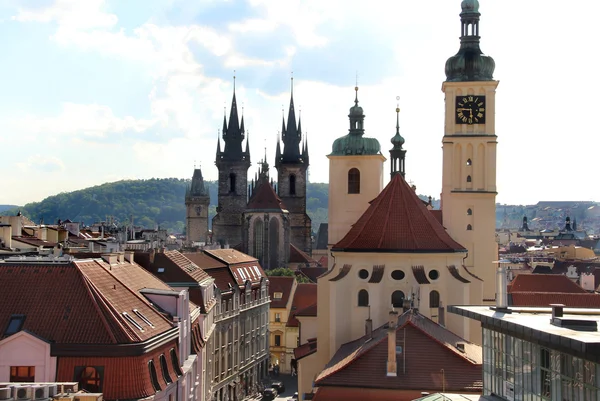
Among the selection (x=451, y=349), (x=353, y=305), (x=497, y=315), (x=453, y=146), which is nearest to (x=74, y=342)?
(x=497, y=315)

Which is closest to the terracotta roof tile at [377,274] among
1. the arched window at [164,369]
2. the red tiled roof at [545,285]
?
the arched window at [164,369]

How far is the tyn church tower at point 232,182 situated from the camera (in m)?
143

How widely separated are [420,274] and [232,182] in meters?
96.8

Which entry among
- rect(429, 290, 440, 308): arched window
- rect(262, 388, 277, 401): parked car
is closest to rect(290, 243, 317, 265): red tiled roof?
rect(262, 388, 277, 401): parked car

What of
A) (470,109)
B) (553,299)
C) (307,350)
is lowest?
(307,350)

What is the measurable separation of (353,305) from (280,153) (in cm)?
9557

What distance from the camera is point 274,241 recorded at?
13112 cm

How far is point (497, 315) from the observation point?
25.0m

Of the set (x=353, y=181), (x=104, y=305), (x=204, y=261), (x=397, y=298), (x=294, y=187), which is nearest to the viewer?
(x=104, y=305)

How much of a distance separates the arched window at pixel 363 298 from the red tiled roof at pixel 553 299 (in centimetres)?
1950

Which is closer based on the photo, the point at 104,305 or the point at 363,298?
the point at 104,305

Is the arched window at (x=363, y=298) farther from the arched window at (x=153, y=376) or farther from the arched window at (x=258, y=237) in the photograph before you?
the arched window at (x=258, y=237)

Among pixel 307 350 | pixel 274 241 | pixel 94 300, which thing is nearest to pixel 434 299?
pixel 307 350

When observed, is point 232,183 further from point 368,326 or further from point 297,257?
point 368,326
